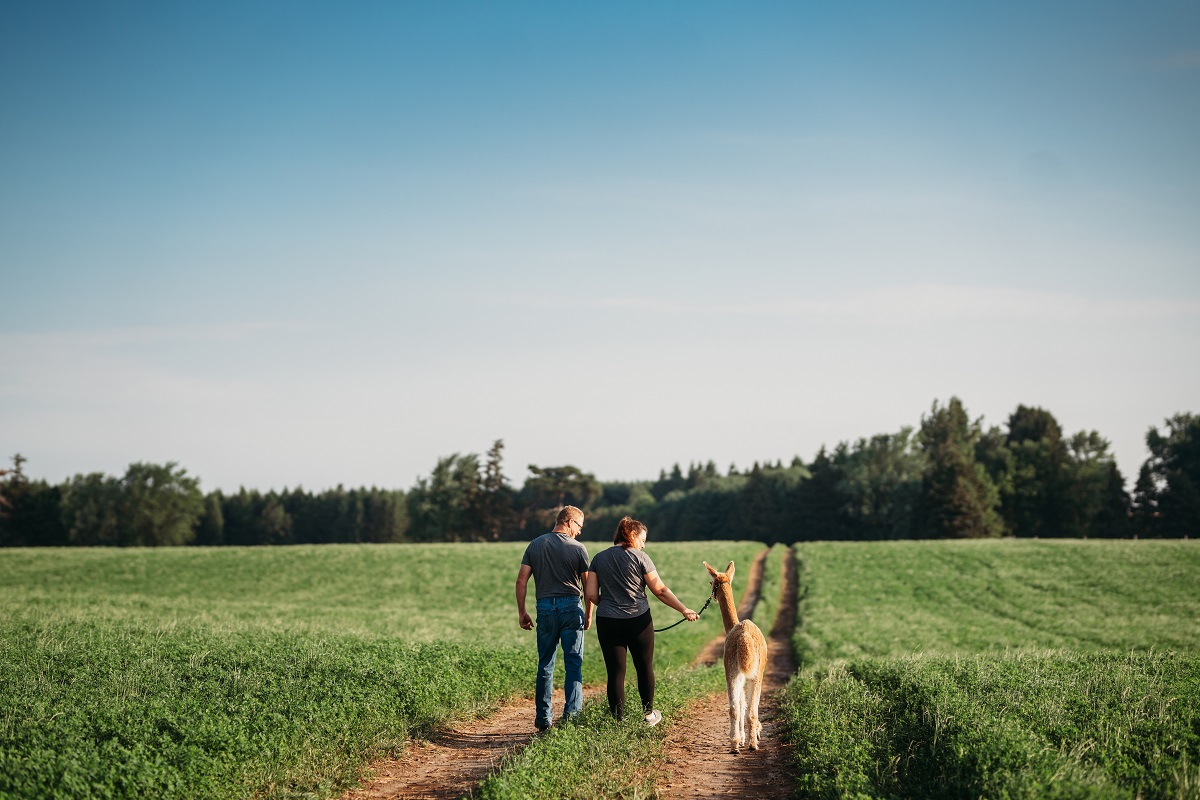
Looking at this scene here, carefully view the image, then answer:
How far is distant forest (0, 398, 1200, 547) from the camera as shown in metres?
76.9

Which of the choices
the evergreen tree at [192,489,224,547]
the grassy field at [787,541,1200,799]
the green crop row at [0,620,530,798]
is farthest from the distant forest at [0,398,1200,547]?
the green crop row at [0,620,530,798]

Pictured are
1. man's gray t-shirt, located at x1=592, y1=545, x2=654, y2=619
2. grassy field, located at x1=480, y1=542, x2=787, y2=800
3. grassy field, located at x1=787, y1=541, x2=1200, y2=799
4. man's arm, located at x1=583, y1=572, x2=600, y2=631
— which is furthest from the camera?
man's arm, located at x1=583, y1=572, x2=600, y2=631

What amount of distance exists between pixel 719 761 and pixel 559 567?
2.76m

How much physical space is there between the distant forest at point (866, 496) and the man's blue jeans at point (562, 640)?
71.0m

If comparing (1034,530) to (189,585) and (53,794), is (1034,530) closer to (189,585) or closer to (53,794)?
(189,585)

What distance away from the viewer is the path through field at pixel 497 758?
7.30 metres

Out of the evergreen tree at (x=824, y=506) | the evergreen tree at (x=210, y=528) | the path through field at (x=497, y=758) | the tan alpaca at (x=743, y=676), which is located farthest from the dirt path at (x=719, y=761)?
the evergreen tree at (x=210, y=528)

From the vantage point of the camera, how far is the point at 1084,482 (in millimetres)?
80750

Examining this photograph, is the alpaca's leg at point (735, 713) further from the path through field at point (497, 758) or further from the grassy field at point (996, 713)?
the grassy field at point (996, 713)

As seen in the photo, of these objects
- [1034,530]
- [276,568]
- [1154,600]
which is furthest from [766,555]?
[1034,530]

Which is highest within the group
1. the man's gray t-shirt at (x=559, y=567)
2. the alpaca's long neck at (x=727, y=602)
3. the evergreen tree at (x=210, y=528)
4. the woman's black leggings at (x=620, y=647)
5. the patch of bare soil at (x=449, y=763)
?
the man's gray t-shirt at (x=559, y=567)

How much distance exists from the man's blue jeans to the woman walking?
10.9 inches

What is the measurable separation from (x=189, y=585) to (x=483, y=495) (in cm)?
4340

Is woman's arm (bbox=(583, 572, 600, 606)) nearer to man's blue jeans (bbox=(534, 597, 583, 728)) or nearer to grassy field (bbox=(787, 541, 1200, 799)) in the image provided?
man's blue jeans (bbox=(534, 597, 583, 728))
